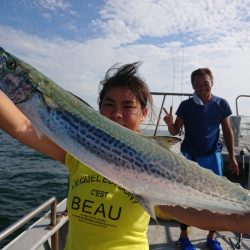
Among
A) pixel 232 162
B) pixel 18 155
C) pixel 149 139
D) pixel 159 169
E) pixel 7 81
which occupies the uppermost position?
pixel 7 81

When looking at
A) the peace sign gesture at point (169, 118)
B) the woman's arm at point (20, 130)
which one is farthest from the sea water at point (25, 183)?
the woman's arm at point (20, 130)

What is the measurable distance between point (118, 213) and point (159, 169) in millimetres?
391

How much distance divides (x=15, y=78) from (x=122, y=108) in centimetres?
78

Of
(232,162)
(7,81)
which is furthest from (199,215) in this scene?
(232,162)

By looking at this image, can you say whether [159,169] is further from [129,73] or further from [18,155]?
[18,155]

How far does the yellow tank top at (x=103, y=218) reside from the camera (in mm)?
2207

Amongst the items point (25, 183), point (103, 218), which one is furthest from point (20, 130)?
point (25, 183)

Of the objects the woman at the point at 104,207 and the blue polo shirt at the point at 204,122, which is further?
the blue polo shirt at the point at 204,122

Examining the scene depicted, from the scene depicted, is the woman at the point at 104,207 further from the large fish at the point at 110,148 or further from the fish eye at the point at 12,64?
the fish eye at the point at 12,64

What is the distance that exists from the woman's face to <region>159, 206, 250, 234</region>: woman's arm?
630 millimetres

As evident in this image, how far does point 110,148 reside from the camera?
2090 mm

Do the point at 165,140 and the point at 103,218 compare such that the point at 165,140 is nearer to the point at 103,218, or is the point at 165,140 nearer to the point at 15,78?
the point at 103,218

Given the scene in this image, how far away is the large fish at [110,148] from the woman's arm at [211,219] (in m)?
0.06

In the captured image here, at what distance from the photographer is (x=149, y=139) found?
2225 millimetres
